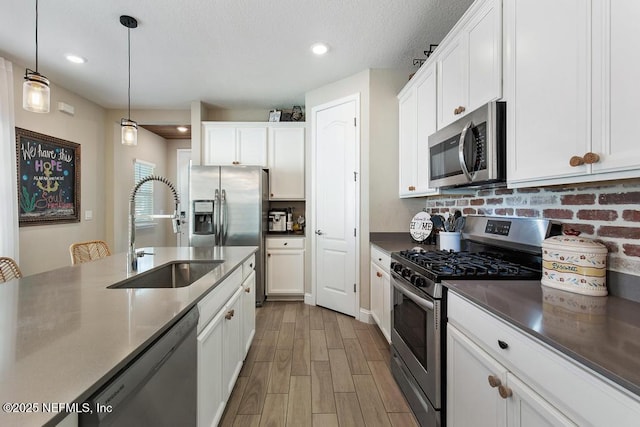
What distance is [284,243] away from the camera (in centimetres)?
392

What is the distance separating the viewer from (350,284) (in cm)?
327

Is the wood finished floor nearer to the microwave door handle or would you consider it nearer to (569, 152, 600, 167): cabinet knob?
the microwave door handle

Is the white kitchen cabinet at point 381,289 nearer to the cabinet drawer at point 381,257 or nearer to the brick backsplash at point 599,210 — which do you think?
the cabinet drawer at point 381,257

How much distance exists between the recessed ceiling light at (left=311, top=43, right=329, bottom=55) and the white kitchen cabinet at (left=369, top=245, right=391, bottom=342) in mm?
1903

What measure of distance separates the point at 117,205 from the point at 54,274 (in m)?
3.34

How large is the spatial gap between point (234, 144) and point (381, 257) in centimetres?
265

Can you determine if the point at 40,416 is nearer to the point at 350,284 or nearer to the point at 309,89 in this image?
the point at 350,284

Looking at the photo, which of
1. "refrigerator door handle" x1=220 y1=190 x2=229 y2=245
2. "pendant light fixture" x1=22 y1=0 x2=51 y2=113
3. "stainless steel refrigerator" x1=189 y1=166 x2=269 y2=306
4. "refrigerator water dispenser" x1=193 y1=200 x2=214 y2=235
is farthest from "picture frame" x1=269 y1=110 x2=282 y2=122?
"pendant light fixture" x1=22 y1=0 x2=51 y2=113

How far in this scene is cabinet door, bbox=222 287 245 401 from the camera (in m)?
1.67

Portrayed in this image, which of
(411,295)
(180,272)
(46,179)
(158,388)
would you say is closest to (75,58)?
(46,179)

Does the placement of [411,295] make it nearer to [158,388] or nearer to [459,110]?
[459,110]

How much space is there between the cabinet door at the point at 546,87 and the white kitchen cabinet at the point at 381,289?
4.31ft

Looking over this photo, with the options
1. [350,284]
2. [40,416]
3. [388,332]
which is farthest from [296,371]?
[40,416]

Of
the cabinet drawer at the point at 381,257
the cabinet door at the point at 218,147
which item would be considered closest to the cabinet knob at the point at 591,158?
the cabinet drawer at the point at 381,257
